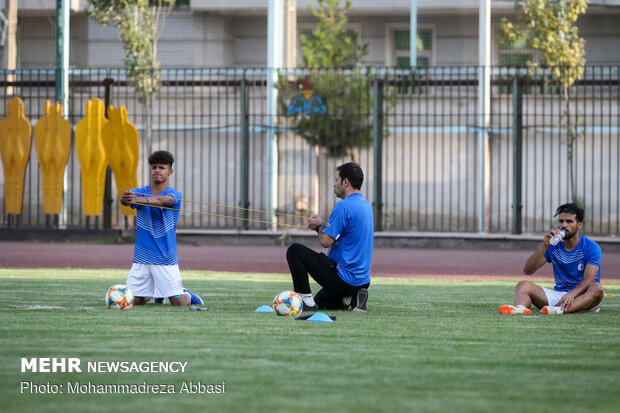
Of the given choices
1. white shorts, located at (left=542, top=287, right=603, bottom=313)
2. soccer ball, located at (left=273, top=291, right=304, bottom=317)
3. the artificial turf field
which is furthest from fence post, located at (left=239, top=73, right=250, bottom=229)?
soccer ball, located at (left=273, top=291, right=304, bottom=317)

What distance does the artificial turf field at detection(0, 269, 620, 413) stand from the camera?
15.4 feet

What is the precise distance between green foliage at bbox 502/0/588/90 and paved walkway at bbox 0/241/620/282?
4910 millimetres

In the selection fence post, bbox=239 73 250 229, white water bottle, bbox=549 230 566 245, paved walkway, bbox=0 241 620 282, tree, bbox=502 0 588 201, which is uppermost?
tree, bbox=502 0 588 201

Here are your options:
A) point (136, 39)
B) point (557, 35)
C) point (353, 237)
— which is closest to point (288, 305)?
point (353, 237)

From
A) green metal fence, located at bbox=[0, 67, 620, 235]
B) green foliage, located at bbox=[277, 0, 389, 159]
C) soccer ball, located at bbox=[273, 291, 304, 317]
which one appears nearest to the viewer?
soccer ball, located at bbox=[273, 291, 304, 317]

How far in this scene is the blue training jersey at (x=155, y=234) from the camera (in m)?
9.24

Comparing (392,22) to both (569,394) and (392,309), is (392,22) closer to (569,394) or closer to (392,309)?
(392,309)

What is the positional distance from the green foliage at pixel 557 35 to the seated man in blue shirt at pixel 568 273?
13647 millimetres

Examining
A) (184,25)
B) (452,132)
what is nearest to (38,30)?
(184,25)

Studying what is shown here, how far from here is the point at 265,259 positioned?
59.8 feet

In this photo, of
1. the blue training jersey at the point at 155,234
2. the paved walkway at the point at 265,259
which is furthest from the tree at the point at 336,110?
the blue training jersey at the point at 155,234

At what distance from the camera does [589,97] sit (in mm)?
25672

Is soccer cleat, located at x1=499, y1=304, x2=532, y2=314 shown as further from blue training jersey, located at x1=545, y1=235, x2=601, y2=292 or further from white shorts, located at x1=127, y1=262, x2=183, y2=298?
white shorts, located at x1=127, y1=262, x2=183, y2=298

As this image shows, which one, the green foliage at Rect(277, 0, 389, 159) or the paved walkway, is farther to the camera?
the green foliage at Rect(277, 0, 389, 159)
